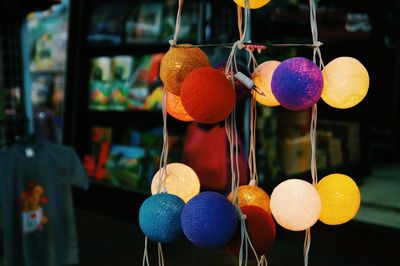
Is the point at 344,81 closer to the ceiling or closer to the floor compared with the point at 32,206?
closer to the ceiling

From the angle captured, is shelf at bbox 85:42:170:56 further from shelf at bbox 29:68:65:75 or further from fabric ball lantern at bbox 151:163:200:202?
fabric ball lantern at bbox 151:163:200:202

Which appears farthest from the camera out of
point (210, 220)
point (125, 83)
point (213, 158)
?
point (125, 83)

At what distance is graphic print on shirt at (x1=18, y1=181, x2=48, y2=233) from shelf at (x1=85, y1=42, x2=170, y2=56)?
8.01 ft

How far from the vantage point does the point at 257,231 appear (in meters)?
1.40

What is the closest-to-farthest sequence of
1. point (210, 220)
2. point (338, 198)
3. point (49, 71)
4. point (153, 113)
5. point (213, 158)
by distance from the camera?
point (210, 220) < point (338, 198) < point (213, 158) < point (153, 113) < point (49, 71)

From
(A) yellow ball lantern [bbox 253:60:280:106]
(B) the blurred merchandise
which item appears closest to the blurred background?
(B) the blurred merchandise

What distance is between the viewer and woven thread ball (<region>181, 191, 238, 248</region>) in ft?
4.27

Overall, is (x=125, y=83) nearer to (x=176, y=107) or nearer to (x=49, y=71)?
(x=49, y=71)

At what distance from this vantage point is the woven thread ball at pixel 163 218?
1.45 meters

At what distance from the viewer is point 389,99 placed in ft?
26.7

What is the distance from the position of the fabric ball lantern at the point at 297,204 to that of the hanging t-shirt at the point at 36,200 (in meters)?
2.31

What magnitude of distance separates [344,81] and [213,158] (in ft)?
10.4

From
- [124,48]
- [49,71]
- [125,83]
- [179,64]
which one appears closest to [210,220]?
[179,64]

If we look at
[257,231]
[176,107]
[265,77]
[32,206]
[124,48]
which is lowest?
[32,206]
